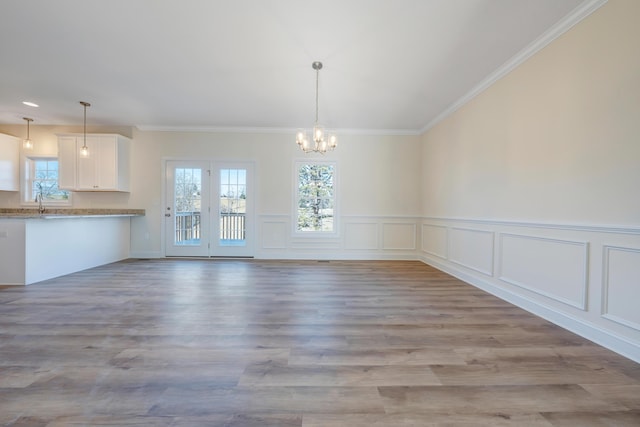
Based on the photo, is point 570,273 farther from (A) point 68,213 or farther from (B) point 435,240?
(A) point 68,213

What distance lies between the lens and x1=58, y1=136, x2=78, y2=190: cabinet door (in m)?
5.39

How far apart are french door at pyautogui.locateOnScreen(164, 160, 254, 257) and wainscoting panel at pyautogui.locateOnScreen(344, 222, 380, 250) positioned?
2.13 metres

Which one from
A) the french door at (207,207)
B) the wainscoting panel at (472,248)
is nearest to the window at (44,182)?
the french door at (207,207)

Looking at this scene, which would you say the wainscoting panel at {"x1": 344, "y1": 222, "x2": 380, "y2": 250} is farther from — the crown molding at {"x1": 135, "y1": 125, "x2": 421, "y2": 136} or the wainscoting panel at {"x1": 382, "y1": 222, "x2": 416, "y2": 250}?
the crown molding at {"x1": 135, "y1": 125, "x2": 421, "y2": 136}

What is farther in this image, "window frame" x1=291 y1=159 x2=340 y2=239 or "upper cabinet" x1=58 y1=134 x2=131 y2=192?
"window frame" x1=291 y1=159 x2=340 y2=239

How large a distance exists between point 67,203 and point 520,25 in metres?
8.14

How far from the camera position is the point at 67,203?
5.76 metres

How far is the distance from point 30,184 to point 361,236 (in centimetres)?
717

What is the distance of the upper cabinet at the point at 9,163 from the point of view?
543 cm

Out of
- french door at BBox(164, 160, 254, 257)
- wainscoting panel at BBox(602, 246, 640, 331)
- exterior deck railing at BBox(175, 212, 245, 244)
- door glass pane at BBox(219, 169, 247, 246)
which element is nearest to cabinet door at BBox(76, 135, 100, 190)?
french door at BBox(164, 160, 254, 257)

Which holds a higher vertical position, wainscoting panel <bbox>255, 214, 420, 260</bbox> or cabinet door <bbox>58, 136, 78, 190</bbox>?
cabinet door <bbox>58, 136, 78, 190</bbox>

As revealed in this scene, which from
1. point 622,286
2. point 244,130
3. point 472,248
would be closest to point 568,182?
point 622,286

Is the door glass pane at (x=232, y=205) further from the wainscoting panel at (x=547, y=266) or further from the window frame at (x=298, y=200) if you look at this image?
the wainscoting panel at (x=547, y=266)

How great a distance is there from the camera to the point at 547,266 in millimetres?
2725
